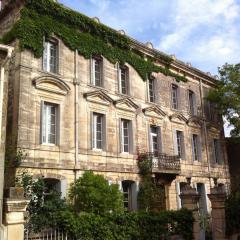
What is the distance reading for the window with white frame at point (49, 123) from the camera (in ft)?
51.9

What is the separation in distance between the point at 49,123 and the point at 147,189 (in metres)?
6.17

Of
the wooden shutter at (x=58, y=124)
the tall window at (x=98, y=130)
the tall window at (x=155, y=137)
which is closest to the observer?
the wooden shutter at (x=58, y=124)

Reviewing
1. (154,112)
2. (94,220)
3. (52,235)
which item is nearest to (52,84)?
(154,112)

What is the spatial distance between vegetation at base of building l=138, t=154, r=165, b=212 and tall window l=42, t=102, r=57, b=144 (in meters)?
5.37

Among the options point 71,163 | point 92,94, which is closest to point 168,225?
Result: point 71,163

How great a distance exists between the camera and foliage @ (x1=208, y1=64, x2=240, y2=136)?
23.7m

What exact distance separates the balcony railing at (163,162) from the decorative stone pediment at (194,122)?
4.13 m

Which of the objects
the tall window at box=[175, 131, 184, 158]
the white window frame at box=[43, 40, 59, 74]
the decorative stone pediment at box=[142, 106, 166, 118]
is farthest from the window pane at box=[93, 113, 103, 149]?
the tall window at box=[175, 131, 184, 158]

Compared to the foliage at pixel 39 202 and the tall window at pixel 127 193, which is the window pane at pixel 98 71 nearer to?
the tall window at pixel 127 193

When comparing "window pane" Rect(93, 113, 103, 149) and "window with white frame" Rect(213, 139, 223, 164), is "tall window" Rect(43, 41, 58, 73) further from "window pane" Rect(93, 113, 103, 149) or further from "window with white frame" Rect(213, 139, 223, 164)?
→ "window with white frame" Rect(213, 139, 223, 164)

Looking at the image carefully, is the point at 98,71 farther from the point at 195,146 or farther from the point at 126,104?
the point at 195,146

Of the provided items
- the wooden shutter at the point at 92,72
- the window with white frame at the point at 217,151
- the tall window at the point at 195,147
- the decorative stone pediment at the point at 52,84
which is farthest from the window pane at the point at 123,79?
the window with white frame at the point at 217,151

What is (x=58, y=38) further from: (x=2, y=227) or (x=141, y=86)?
(x=2, y=227)

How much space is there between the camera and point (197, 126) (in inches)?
974
